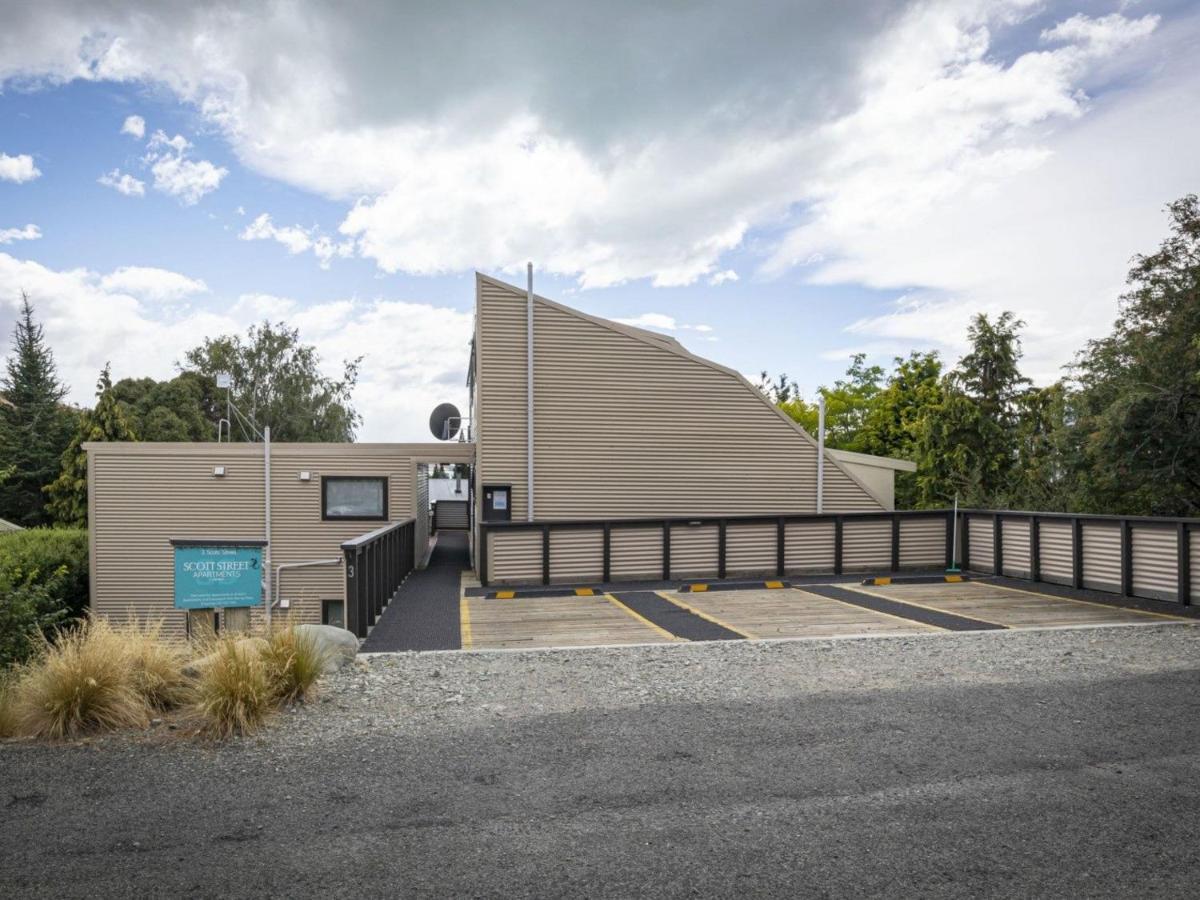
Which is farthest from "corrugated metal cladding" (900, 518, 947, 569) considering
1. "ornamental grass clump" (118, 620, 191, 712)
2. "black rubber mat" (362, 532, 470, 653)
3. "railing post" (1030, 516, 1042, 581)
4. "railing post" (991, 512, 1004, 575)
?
"ornamental grass clump" (118, 620, 191, 712)

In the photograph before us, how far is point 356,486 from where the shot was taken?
713 inches

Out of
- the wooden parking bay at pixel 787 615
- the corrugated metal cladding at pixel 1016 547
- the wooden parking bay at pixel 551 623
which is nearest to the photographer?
the wooden parking bay at pixel 551 623

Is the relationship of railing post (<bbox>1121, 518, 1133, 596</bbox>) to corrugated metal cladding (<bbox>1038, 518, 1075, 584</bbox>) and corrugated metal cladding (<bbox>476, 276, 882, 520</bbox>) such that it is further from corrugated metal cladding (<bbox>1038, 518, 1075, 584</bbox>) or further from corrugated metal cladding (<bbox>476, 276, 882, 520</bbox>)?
corrugated metal cladding (<bbox>476, 276, 882, 520</bbox>)

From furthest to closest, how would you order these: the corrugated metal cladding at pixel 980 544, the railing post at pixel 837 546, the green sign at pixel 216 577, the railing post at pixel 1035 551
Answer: the railing post at pixel 837 546 < the corrugated metal cladding at pixel 980 544 < the railing post at pixel 1035 551 < the green sign at pixel 216 577

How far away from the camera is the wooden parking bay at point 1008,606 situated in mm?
9984

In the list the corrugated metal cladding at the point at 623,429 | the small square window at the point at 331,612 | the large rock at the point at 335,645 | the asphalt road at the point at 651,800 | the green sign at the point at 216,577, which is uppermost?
the corrugated metal cladding at the point at 623,429

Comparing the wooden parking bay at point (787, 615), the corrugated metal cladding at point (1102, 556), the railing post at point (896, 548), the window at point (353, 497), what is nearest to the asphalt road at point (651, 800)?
the wooden parking bay at point (787, 615)

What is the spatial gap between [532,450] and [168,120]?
41.6 ft

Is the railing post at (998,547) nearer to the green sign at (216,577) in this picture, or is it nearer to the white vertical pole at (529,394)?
the white vertical pole at (529,394)

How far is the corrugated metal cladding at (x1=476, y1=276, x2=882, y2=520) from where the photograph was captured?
15.8 m

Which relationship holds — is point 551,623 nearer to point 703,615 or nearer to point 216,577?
point 703,615

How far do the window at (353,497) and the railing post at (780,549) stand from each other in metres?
Answer: 8.68

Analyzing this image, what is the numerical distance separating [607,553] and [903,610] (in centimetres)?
522

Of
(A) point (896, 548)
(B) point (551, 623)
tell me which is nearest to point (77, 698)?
(B) point (551, 623)
